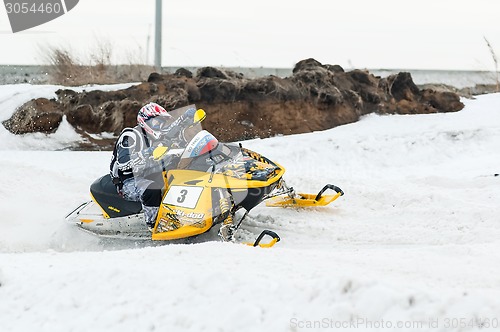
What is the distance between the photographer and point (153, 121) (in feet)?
24.2

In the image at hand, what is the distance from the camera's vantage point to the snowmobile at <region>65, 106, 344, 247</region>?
22.9 feet

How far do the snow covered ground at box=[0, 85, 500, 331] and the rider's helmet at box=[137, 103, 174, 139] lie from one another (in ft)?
4.25

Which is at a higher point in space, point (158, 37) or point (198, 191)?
point (198, 191)

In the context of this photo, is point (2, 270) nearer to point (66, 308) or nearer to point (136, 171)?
point (66, 308)

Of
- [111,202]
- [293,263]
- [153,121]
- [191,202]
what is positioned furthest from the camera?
[111,202]

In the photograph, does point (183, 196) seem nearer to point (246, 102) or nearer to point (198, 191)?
point (198, 191)

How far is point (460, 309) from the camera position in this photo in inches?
143

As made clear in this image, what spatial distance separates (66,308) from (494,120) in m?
10.4

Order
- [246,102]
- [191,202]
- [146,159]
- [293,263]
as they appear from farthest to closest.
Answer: [246,102], [146,159], [191,202], [293,263]

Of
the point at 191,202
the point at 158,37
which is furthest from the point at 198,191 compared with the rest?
the point at 158,37

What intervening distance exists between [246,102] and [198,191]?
23.1ft

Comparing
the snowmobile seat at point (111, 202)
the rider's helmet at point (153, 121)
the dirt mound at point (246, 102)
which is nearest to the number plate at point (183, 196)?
the snowmobile seat at point (111, 202)

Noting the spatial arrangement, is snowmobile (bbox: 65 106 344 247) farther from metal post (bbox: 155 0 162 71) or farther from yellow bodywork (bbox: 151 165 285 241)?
metal post (bbox: 155 0 162 71)

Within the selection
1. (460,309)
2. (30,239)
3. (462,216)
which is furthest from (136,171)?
(460,309)
